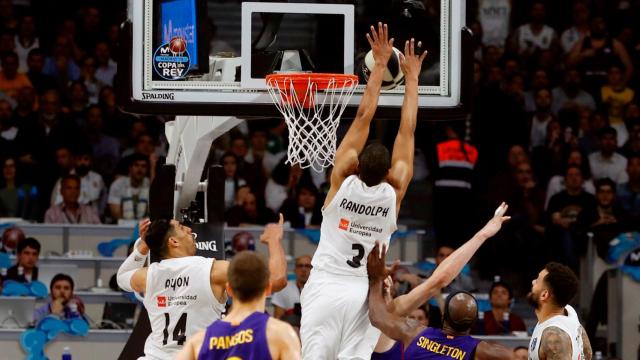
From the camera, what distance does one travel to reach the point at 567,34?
1780 centimetres

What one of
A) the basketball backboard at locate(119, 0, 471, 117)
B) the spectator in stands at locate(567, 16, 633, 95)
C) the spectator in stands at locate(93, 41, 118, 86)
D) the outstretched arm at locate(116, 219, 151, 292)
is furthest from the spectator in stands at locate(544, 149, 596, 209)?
the outstretched arm at locate(116, 219, 151, 292)

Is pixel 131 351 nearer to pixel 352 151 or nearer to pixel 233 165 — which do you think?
pixel 352 151

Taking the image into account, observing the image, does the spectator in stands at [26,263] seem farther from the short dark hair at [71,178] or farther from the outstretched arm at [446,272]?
the outstretched arm at [446,272]

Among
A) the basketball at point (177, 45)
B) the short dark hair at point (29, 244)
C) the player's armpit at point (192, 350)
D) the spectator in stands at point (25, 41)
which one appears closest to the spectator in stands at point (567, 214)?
the short dark hair at point (29, 244)

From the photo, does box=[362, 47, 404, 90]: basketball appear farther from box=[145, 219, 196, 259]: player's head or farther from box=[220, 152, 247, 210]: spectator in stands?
box=[220, 152, 247, 210]: spectator in stands

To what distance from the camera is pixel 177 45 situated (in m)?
9.18

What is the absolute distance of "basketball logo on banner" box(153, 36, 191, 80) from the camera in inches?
357

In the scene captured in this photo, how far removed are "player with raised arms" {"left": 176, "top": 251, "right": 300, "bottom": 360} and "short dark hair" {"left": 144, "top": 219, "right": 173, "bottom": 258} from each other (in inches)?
83.3

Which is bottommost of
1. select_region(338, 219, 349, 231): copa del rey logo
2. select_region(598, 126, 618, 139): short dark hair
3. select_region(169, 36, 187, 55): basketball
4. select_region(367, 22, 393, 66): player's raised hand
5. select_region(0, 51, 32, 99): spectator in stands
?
select_region(338, 219, 349, 231): copa del rey logo

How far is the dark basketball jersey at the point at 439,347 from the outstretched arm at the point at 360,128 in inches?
42.4

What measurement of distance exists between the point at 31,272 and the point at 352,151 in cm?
585

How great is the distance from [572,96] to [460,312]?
9.41m

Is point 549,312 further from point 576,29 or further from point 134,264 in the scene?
point 576,29

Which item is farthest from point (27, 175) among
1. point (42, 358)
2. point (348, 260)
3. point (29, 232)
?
point (348, 260)
